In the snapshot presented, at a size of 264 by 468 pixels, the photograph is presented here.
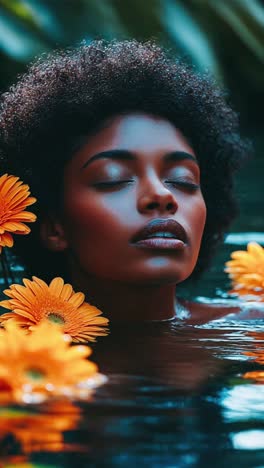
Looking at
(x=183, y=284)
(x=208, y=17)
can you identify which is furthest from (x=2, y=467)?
(x=208, y=17)

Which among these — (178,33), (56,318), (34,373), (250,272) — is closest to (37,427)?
(34,373)

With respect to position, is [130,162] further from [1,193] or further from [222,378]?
[222,378]

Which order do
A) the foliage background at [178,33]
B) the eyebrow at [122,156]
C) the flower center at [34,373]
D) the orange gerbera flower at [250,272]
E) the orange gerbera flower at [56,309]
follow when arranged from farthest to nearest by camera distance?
the foliage background at [178,33], the orange gerbera flower at [250,272], the eyebrow at [122,156], the orange gerbera flower at [56,309], the flower center at [34,373]

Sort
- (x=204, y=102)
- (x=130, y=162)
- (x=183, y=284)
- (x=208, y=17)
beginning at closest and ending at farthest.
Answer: (x=130, y=162)
(x=204, y=102)
(x=183, y=284)
(x=208, y=17)

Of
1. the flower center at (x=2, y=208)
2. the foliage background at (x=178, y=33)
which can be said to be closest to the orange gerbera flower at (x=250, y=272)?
the flower center at (x=2, y=208)

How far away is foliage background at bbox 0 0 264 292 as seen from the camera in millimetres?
8039

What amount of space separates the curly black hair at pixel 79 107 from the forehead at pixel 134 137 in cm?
4

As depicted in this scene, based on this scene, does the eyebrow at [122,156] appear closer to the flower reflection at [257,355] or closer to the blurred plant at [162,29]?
the flower reflection at [257,355]

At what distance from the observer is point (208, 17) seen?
9.17 metres

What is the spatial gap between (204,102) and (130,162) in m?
0.61

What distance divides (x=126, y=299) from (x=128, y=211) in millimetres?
361

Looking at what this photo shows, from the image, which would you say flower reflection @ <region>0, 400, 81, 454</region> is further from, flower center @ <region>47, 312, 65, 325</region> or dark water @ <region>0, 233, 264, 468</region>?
flower center @ <region>47, 312, 65, 325</region>

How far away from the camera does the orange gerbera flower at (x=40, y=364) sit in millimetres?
2234

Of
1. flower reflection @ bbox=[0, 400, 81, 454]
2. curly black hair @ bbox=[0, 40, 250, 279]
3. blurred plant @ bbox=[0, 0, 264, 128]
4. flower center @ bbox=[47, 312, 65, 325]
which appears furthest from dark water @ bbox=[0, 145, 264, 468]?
blurred plant @ bbox=[0, 0, 264, 128]
